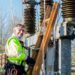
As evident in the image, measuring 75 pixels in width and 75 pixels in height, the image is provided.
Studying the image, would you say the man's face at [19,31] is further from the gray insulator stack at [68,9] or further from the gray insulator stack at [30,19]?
the gray insulator stack at [30,19]

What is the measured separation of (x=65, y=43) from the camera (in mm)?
6207

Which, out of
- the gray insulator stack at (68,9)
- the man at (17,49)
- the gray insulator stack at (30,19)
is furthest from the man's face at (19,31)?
the gray insulator stack at (30,19)

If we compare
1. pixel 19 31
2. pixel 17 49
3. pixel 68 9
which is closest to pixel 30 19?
pixel 68 9

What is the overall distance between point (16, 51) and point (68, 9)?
110 centimetres

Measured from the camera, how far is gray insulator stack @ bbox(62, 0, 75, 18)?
6.33m

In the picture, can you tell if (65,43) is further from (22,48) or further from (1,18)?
(1,18)

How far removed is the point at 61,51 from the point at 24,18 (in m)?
2.58

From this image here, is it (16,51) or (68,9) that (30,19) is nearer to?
(68,9)

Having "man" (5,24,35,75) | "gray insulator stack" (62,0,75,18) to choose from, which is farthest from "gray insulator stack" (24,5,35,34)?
"man" (5,24,35,75)

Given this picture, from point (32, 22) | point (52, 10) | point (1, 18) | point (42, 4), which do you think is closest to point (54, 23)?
point (52, 10)

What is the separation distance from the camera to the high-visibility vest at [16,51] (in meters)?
5.84

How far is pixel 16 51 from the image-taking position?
5844mm

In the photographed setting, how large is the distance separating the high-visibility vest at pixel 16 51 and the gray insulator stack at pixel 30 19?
246 cm

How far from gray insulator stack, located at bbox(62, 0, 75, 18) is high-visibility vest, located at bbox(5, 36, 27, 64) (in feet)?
3.01
